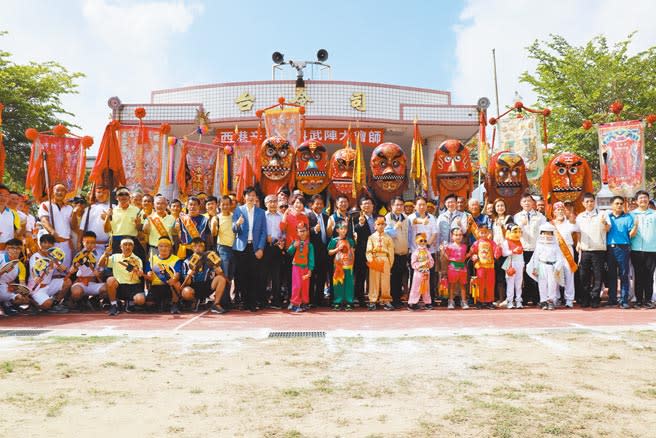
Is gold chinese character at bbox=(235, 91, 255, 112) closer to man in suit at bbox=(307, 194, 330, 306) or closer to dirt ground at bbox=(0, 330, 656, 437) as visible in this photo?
Result: man in suit at bbox=(307, 194, 330, 306)

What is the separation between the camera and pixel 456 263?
717cm

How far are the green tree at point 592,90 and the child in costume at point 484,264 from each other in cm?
864

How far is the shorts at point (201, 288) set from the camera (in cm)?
687

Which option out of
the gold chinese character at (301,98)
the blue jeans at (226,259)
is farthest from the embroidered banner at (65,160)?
the gold chinese character at (301,98)

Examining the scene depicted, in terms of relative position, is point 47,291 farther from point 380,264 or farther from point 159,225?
point 380,264

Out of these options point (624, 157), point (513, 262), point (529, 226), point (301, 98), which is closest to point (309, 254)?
point (513, 262)

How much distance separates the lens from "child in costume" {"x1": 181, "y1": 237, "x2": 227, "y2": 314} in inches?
264

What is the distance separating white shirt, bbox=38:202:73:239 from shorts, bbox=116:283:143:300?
1154 millimetres

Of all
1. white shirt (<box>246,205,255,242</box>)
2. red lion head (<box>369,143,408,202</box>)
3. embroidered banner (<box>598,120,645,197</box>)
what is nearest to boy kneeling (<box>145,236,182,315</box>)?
white shirt (<box>246,205,255,242</box>)

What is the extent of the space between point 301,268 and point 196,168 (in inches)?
138

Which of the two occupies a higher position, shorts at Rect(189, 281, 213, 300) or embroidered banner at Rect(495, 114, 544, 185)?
embroidered banner at Rect(495, 114, 544, 185)

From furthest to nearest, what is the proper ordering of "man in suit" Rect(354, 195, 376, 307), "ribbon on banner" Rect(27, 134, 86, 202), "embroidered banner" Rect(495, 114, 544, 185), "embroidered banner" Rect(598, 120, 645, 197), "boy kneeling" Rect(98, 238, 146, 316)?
"embroidered banner" Rect(495, 114, 544, 185) → "embroidered banner" Rect(598, 120, 645, 197) → "ribbon on banner" Rect(27, 134, 86, 202) → "man in suit" Rect(354, 195, 376, 307) → "boy kneeling" Rect(98, 238, 146, 316)

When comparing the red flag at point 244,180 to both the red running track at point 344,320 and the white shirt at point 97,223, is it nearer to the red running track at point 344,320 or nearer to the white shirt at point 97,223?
the white shirt at point 97,223

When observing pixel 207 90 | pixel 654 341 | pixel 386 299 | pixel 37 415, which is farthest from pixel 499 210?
pixel 207 90
